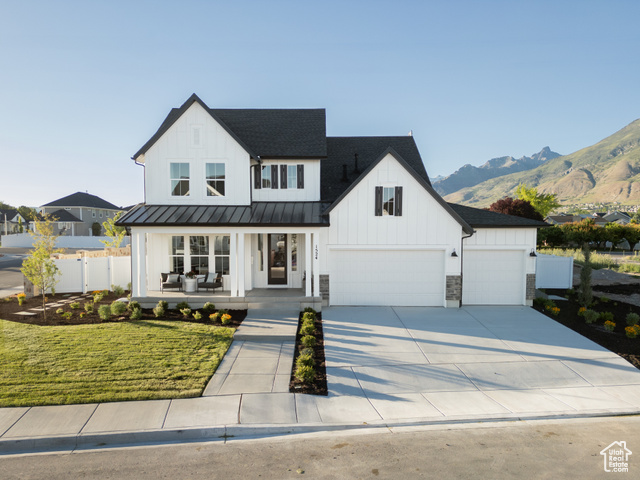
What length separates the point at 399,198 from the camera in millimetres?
13859

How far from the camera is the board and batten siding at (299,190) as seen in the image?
51.8 feet

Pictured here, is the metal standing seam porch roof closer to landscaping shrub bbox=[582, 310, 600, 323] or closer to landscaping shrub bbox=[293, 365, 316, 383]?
landscaping shrub bbox=[293, 365, 316, 383]

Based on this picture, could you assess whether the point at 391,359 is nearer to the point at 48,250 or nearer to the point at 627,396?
the point at 627,396

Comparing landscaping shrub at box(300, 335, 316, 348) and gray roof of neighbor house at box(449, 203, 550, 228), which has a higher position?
gray roof of neighbor house at box(449, 203, 550, 228)

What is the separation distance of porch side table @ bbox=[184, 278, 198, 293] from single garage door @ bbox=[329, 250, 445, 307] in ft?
17.8

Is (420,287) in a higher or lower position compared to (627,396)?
higher

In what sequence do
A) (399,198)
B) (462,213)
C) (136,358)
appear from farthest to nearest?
(462,213), (399,198), (136,358)

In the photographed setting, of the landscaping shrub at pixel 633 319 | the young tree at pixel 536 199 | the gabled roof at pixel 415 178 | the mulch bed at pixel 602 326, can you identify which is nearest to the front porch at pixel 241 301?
the gabled roof at pixel 415 178

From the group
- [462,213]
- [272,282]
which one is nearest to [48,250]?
[272,282]

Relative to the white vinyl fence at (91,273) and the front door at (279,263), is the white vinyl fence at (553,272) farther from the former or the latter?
the white vinyl fence at (91,273)

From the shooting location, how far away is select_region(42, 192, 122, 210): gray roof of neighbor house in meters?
56.4

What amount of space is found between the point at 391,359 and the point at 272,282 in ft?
24.9

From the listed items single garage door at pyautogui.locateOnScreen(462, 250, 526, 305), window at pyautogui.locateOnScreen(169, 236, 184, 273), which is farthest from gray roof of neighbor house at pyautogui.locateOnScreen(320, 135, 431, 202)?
window at pyautogui.locateOnScreen(169, 236, 184, 273)

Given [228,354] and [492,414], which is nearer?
[492,414]
